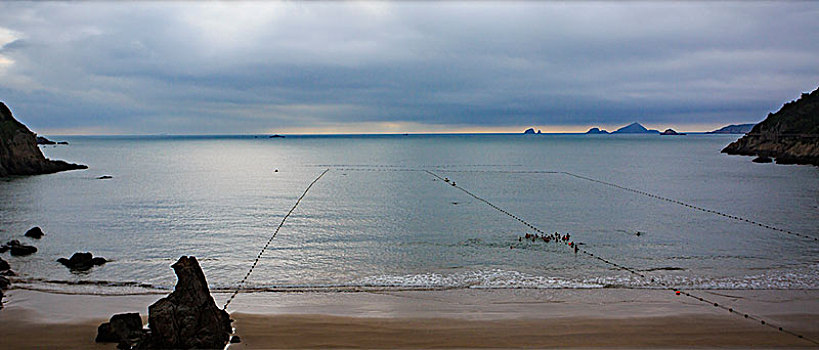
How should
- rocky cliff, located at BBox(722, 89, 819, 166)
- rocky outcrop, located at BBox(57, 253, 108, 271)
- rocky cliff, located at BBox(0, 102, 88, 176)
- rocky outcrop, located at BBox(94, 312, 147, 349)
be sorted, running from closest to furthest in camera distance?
rocky outcrop, located at BBox(94, 312, 147, 349), rocky outcrop, located at BBox(57, 253, 108, 271), rocky cliff, located at BBox(0, 102, 88, 176), rocky cliff, located at BBox(722, 89, 819, 166)

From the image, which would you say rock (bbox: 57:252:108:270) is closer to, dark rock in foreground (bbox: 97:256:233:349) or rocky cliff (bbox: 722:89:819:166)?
dark rock in foreground (bbox: 97:256:233:349)

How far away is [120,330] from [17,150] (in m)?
58.7

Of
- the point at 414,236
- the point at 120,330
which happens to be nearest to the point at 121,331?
the point at 120,330

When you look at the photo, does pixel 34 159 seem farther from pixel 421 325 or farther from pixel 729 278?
pixel 729 278

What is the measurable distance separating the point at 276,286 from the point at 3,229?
715 inches

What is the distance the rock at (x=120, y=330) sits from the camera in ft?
36.2

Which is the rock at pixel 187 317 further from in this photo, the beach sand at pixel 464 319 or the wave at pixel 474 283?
the wave at pixel 474 283

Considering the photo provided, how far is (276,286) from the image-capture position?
16.2m

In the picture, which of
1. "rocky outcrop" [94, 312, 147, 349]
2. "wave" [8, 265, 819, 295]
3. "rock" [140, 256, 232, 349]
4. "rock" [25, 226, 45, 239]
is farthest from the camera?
"rock" [25, 226, 45, 239]

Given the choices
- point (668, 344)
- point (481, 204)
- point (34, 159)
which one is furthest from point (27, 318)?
point (34, 159)

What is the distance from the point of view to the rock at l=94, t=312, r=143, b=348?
435 inches

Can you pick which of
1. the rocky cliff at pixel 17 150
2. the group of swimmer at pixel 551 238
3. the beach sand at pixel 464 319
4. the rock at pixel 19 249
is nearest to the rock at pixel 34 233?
the rock at pixel 19 249

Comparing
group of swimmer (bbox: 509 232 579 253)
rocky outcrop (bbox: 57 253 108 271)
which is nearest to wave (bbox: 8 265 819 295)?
rocky outcrop (bbox: 57 253 108 271)

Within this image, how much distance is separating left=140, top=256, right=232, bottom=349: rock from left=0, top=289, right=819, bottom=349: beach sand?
708 millimetres
